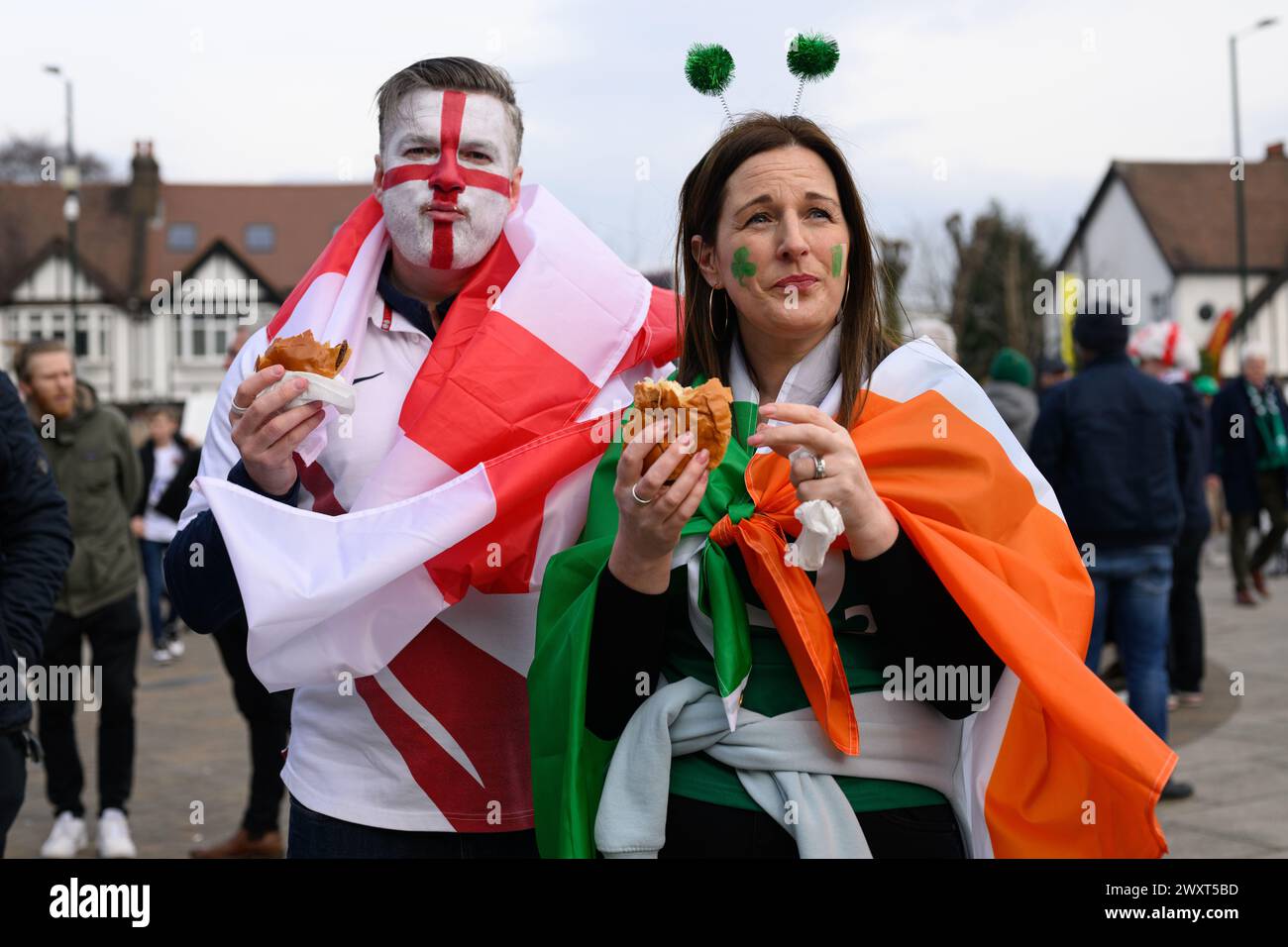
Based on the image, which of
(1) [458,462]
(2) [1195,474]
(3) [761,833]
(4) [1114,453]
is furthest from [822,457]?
(2) [1195,474]

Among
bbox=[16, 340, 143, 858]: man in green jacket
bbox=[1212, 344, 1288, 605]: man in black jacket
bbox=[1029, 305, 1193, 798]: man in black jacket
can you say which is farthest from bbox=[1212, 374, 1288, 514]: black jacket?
bbox=[16, 340, 143, 858]: man in green jacket

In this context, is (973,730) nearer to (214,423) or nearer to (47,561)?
(214,423)

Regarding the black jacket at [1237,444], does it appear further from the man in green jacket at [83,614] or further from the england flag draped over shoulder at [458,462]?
the england flag draped over shoulder at [458,462]

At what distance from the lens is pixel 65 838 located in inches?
234

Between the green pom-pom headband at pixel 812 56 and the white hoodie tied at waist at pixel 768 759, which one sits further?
the green pom-pom headband at pixel 812 56

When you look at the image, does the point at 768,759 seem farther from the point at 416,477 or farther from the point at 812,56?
the point at 812,56

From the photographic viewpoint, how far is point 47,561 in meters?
3.27

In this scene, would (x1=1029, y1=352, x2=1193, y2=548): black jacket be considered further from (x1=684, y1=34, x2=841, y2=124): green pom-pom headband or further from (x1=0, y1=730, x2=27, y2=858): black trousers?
(x1=0, y1=730, x2=27, y2=858): black trousers

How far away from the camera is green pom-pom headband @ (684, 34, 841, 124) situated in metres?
2.51

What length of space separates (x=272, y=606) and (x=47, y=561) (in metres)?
1.12

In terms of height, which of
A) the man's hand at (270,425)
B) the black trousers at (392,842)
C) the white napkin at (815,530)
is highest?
the man's hand at (270,425)

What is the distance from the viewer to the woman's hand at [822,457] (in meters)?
2.03

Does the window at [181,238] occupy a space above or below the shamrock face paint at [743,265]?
above

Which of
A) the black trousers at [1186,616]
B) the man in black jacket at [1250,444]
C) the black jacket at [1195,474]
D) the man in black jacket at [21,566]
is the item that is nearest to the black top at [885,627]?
the man in black jacket at [21,566]
